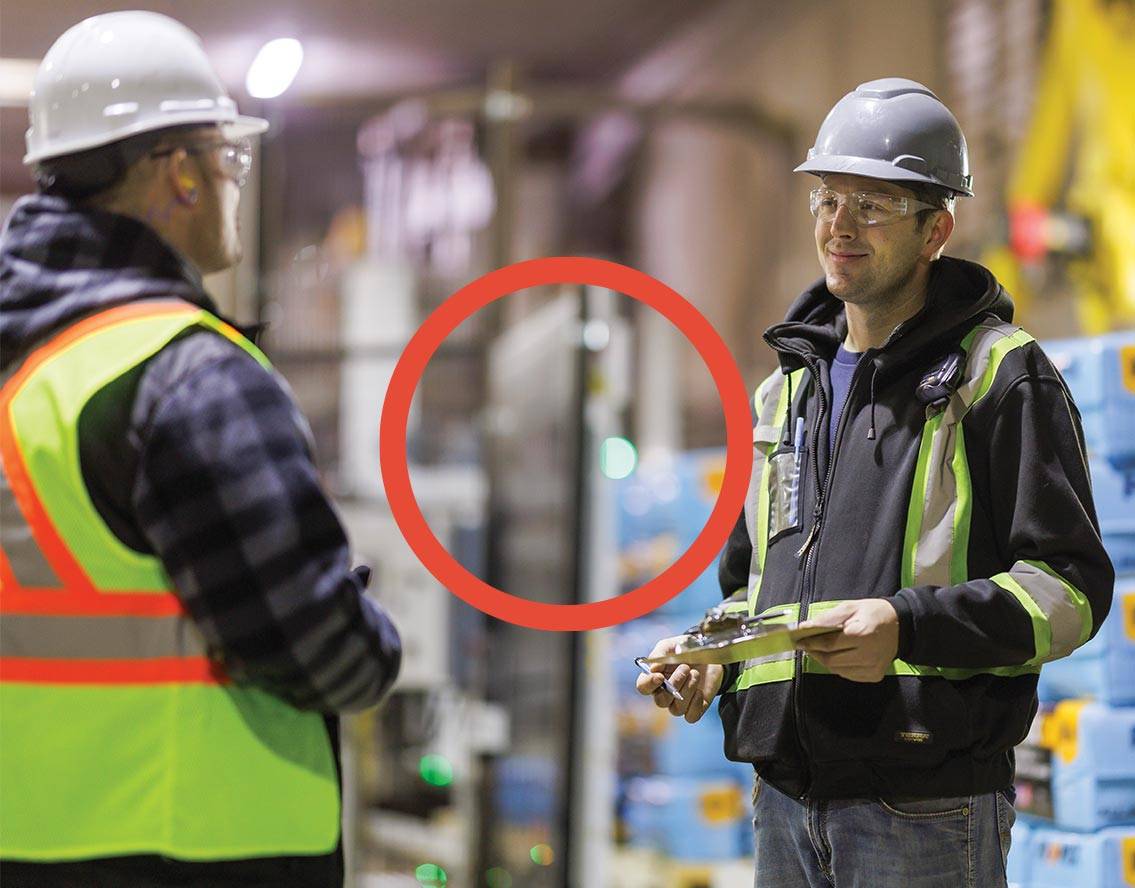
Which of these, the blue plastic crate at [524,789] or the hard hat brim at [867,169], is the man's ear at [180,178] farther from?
the blue plastic crate at [524,789]

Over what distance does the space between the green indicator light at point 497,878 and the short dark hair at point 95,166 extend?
15.5 ft

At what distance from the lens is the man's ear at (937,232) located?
203 centimetres

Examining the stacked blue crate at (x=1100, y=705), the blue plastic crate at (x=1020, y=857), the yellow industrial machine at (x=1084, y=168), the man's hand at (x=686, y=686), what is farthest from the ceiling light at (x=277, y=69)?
the yellow industrial machine at (x=1084, y=168)

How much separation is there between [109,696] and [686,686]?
79cm

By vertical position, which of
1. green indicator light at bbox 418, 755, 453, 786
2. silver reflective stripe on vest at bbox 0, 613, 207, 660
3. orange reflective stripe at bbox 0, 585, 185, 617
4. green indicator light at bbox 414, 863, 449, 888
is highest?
orange reflective stripe at bbox 0, 585, 185, 617

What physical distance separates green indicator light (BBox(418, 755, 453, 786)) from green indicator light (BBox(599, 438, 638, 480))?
177 cm

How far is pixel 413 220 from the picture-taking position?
1102cm

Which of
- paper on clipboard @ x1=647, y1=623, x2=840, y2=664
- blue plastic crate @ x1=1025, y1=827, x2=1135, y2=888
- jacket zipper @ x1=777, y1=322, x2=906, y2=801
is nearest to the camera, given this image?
paper on clipboard @ x1=647, y1=623, x2=840, y2=664

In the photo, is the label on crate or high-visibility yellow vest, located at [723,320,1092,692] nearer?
high-visibility yellow vest, located at [723,320,1092,692]

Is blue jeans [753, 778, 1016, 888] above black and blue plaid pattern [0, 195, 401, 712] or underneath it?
underneath

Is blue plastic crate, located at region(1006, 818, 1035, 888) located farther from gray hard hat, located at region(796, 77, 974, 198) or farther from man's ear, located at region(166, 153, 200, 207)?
man's ear, located at region(166, 153, 200, 207)

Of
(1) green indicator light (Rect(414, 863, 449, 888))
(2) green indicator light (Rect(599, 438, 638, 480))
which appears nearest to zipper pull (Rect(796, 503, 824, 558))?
(2) green indicator light (Rect(599, 438, 638, 480))

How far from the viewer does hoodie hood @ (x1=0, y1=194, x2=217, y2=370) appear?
1.89m

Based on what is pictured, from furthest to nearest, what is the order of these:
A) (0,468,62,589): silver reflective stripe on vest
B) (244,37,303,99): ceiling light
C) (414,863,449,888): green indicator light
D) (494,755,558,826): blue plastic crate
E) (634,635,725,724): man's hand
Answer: (414,863,449,888): green indicator light, (494,755,558,826): blue plastic crate, (244,37,303,99): ceiling light, (634,635,725,724): man's hand, (0,468,62,589): silver reflective stripe on vest
